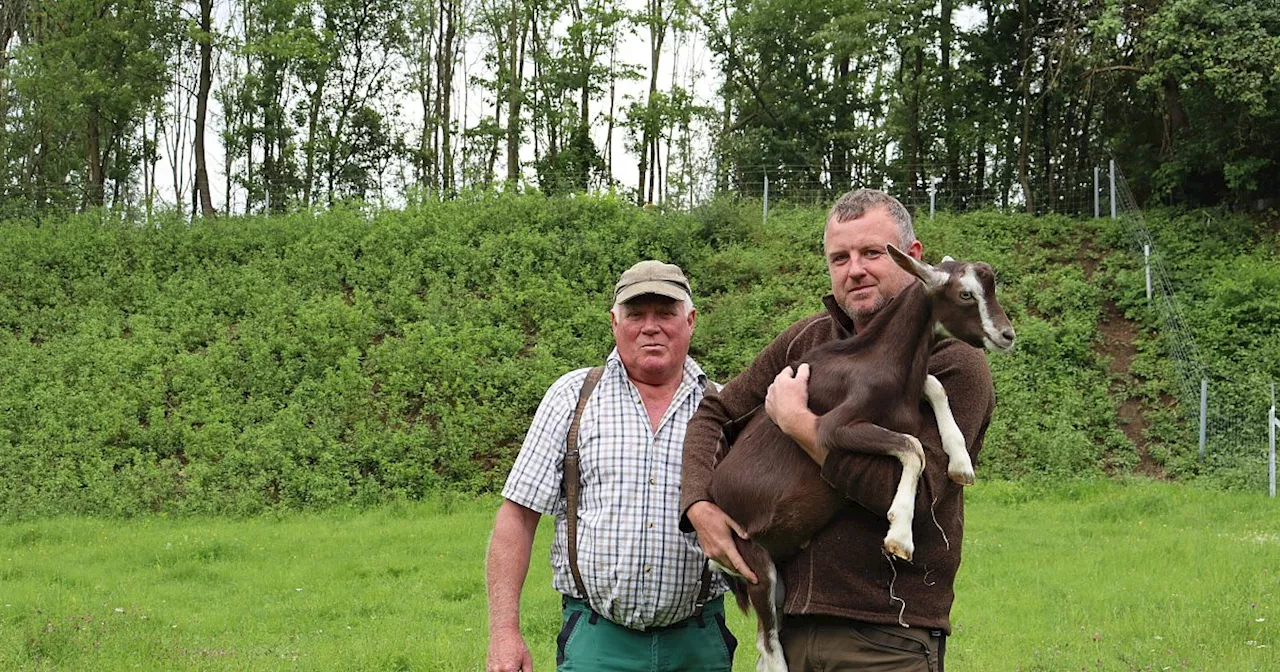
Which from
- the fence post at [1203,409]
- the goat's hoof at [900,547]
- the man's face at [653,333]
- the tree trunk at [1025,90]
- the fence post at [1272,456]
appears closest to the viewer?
the goat's hoof at [900,547]

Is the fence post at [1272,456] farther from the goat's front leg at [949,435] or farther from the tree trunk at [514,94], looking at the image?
the tree trunk at [514,94]

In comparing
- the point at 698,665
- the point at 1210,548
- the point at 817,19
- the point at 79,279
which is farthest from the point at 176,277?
the point at 817,19

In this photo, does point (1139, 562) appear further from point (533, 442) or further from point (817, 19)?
point (817, 19)

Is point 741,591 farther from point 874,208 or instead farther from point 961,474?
point 874,208

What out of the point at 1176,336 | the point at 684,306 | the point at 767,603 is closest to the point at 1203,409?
the point at 1176,336

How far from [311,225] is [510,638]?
59.1 feet

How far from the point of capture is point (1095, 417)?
14.3 meters

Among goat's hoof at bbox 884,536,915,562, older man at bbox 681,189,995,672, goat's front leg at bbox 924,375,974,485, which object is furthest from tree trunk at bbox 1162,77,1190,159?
goat's hoof at bbox 884,536,915,562

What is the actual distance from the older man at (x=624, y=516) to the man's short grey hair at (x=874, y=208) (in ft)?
2.30

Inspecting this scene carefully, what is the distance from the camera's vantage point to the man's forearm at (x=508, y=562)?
341 centimetres

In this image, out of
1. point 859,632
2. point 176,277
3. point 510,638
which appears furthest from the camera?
point 176,277

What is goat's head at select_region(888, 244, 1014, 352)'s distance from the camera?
2.48m

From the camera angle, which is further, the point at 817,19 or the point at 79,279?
the point at 817,19

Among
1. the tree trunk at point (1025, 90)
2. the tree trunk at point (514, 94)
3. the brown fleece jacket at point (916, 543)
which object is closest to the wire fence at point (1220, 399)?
the tree trunk at point (1025, 90)
